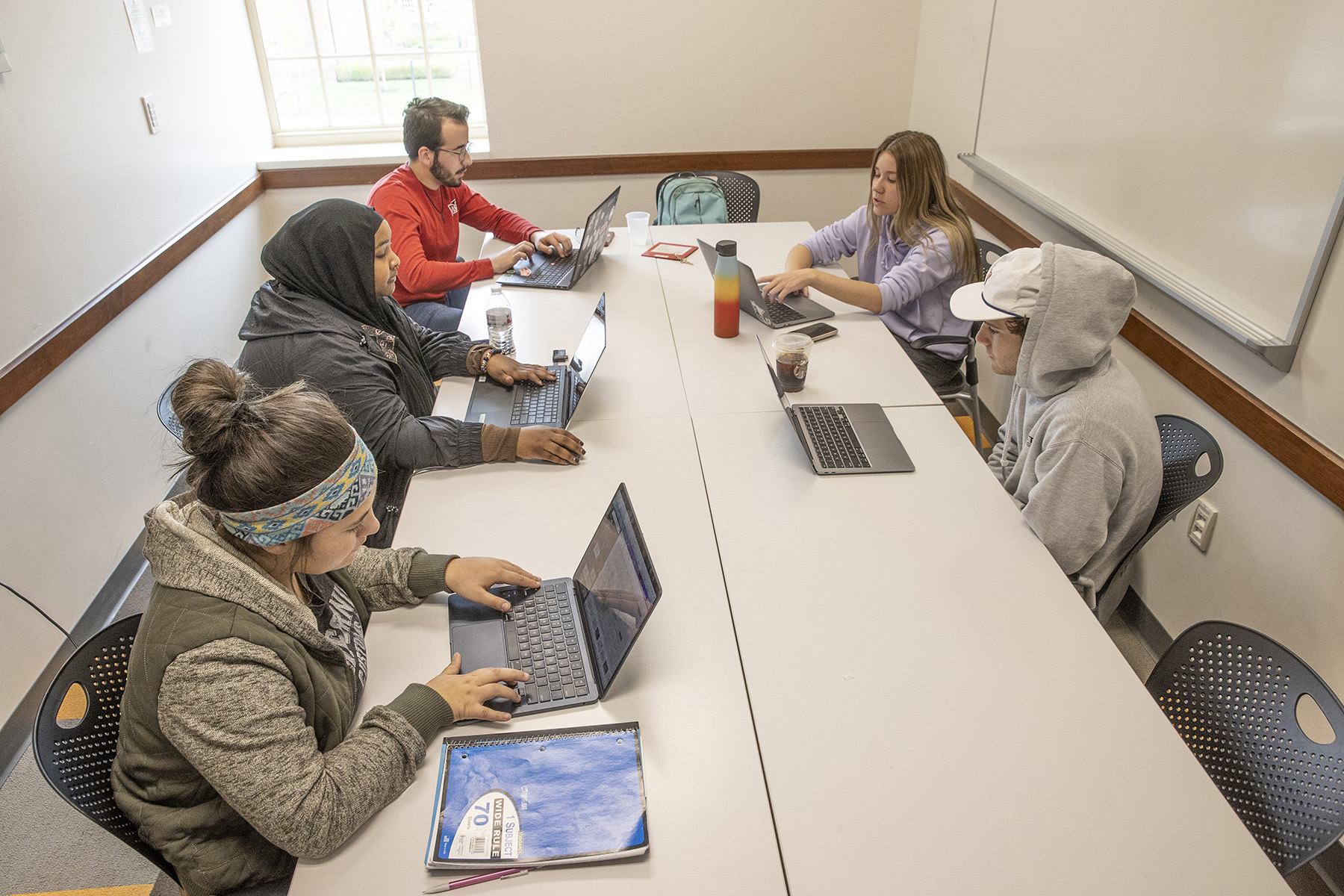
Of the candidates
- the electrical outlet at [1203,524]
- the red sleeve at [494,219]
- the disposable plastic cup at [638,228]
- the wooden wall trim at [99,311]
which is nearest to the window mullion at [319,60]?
the wooden wall trim at [99,311]

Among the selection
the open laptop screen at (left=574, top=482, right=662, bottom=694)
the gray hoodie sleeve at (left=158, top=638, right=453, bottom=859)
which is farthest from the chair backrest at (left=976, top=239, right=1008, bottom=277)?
the gray hoodie sleeve at (left=158, top=638, right=453, bottom=859)

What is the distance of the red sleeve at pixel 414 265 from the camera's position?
296 cm

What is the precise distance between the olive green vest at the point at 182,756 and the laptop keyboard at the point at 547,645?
28 centimetres

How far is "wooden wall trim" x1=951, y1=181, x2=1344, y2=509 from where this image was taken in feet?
5.98

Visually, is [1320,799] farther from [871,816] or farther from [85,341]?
[85,341]

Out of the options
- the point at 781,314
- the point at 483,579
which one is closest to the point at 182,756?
the point at 483,579

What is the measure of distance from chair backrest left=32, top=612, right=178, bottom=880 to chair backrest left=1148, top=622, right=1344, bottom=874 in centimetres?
164

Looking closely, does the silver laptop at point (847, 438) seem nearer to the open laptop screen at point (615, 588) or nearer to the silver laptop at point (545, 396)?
the silver laptop at point (545, 396)

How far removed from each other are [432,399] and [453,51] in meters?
2.69

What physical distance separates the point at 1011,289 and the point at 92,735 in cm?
185

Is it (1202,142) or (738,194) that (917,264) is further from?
(738,194)

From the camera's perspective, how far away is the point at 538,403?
2.22 meters

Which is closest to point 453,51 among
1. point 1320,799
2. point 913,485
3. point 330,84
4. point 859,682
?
point 330,84

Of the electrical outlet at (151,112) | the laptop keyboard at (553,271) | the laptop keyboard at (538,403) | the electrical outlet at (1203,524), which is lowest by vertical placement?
the electrical outlet at (1203,524)
